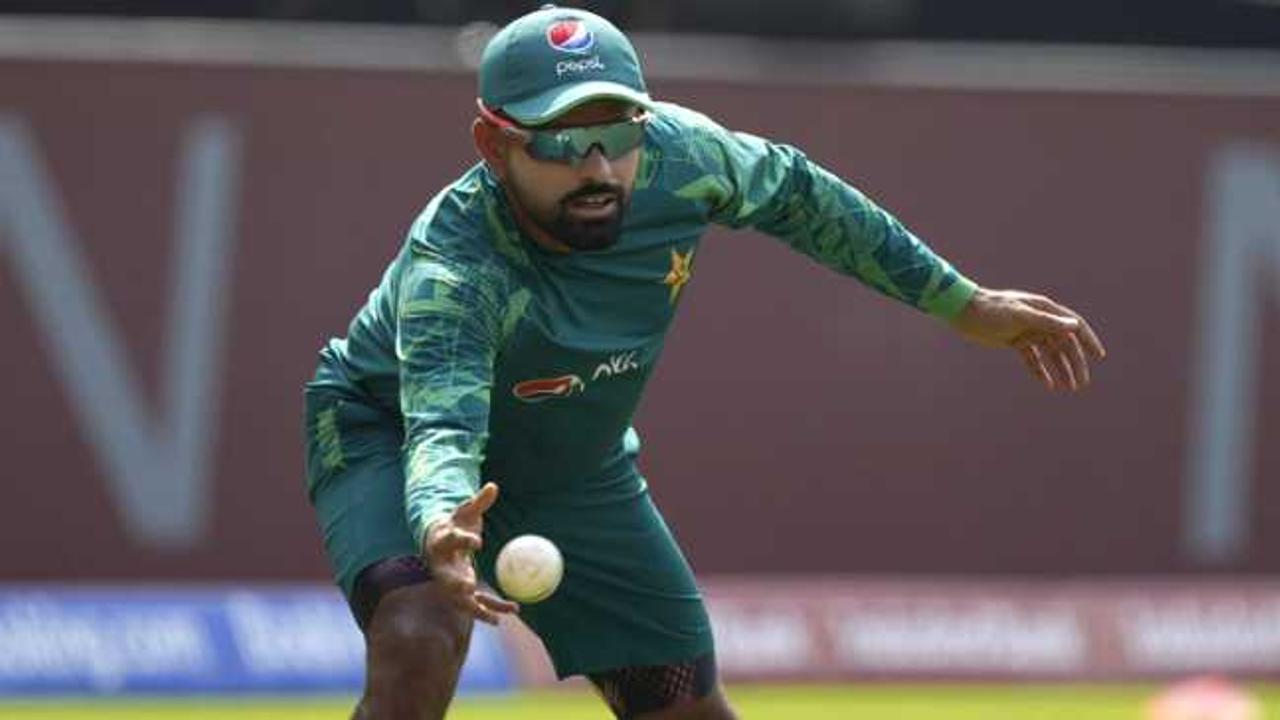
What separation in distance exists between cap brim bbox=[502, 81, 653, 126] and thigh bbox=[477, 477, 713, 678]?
3.72 ft

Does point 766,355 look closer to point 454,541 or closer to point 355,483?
point 355,483

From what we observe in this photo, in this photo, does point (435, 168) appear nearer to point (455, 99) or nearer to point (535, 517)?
point (455, 99)

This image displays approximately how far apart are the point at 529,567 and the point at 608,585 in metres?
1.39

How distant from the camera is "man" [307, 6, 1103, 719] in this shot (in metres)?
7.14

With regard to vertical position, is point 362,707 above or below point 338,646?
above

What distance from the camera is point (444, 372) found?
23.1 ft

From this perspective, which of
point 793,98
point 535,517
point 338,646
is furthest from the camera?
point 793,98

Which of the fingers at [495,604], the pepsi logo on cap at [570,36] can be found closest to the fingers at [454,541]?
the fingers at [495,604]

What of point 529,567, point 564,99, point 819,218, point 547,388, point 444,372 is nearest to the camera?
point 529,567

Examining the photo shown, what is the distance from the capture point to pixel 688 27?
16.1 meters

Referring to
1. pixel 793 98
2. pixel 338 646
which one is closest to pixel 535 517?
pixel 338 646

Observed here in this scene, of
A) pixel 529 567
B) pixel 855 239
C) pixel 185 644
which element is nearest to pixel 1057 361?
pixel 855 239

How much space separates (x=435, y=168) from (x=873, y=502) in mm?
2677

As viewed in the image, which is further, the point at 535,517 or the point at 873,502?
the point at 873,502
